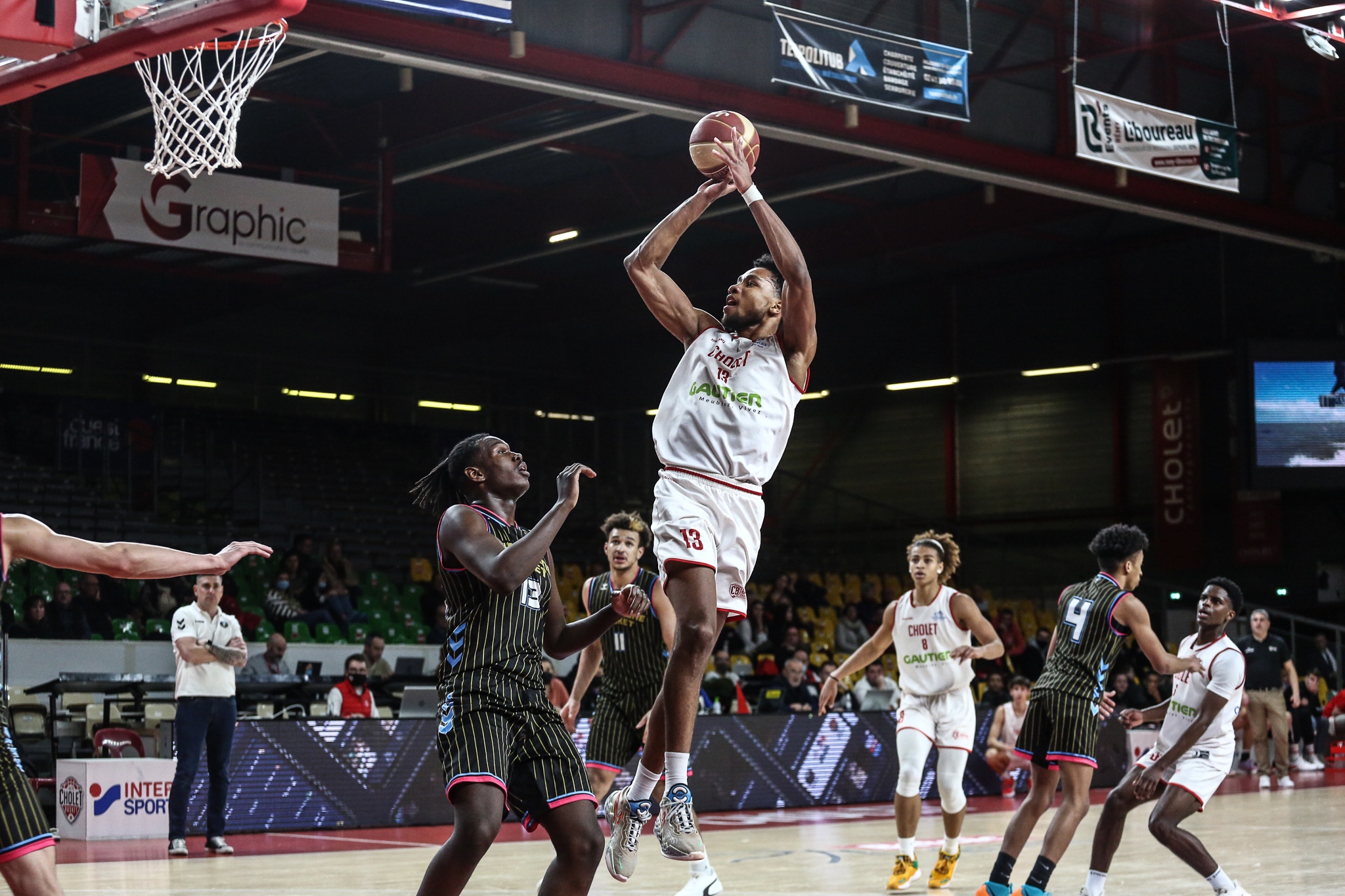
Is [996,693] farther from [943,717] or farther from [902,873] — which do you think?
[902,873]

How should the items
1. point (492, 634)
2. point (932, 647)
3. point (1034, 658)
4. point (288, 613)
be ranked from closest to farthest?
point (492, 634), point (932, 647), point (288, 613), point (1034, 658)

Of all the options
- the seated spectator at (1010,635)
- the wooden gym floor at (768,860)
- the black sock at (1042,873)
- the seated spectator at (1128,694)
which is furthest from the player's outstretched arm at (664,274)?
the seated spectator at (1010,635)

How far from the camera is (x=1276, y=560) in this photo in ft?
92.3

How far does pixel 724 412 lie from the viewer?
6.36 metres

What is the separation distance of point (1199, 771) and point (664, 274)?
4.47 meters

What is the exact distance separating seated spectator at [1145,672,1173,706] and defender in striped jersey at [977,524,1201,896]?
42.5ft

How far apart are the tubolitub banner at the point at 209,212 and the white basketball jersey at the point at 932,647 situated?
10.1m

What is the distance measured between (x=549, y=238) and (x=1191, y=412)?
12.9 meters

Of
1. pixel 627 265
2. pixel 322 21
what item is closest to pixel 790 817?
pixel 322 21

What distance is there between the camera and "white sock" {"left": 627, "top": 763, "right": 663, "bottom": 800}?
21.1 ft

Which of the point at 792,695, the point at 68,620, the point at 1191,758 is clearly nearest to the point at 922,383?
the point at 792,695

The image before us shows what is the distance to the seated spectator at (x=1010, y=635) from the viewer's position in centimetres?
2375

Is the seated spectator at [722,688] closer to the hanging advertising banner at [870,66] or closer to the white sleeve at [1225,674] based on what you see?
the hanging advertising banner at [870,66]

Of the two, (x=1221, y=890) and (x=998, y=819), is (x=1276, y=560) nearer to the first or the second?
(x=998, y=819)
